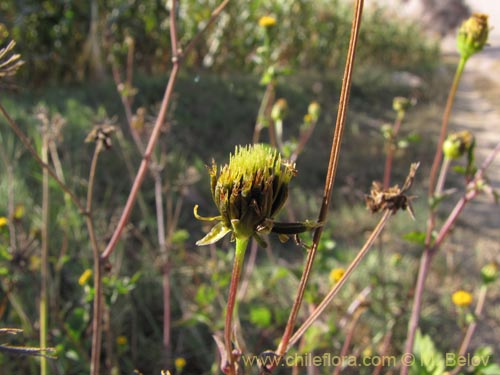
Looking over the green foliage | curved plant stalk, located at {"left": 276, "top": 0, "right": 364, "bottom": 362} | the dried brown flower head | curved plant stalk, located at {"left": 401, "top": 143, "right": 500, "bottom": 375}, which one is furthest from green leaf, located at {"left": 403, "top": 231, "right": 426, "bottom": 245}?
the green foliage

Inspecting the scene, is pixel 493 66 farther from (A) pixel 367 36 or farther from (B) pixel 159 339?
(B) pixel 159 339

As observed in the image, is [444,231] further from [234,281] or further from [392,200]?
[234,281]

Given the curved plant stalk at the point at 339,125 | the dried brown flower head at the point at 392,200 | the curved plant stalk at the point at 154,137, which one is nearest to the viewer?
the curved plant stalk at the point at 339,125

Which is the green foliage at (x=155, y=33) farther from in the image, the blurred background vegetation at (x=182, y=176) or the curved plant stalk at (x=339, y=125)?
the curved plant stalk at (x=339, y=125)

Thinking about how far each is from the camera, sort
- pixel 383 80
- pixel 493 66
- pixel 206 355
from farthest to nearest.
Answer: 1. pixel 493 66
2. pixel 383 80
3. pixel 206 355

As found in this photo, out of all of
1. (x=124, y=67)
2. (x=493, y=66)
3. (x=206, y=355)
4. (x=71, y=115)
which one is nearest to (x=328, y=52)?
(x=124, y=67)

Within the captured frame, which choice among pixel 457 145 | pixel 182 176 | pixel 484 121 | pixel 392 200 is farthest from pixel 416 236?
pixel 484 121

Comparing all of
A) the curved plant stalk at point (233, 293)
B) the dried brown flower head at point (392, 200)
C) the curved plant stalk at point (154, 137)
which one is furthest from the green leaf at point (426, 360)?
the curved plant stalk at point (154, 137)
